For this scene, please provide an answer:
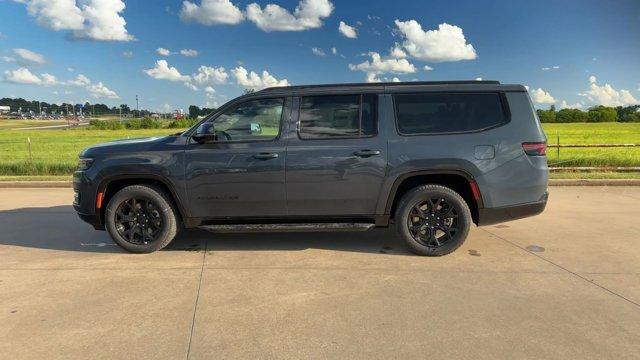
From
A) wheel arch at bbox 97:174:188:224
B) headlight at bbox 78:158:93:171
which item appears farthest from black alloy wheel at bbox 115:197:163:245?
headlight at bbox 78:158:93:171

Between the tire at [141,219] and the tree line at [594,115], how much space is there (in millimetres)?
80754

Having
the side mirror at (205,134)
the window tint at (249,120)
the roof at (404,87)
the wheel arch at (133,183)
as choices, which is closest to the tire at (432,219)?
the roof at (404,87)

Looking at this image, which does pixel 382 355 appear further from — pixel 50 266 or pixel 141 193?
pixel 50 266

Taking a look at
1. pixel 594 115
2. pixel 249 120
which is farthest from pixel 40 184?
pixel 594 115

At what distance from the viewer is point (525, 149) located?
5.01 m

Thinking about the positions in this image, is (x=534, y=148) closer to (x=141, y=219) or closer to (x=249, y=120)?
(x=249, y=120)

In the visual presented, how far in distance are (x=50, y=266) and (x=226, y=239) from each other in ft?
6.41

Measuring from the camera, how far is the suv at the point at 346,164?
16.5ft

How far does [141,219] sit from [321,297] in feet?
8.16

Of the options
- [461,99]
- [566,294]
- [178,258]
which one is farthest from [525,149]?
[178,258]

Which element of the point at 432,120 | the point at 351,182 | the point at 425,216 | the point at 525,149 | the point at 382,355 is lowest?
the point at 382,355

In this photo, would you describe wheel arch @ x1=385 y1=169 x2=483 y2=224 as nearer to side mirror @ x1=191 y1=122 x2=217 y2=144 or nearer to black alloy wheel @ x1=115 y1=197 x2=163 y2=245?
side mirror @ x1=191 y1=122 x2=217 y2=144

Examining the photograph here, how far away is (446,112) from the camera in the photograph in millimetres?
5105

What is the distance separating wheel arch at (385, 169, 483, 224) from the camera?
505 cm
